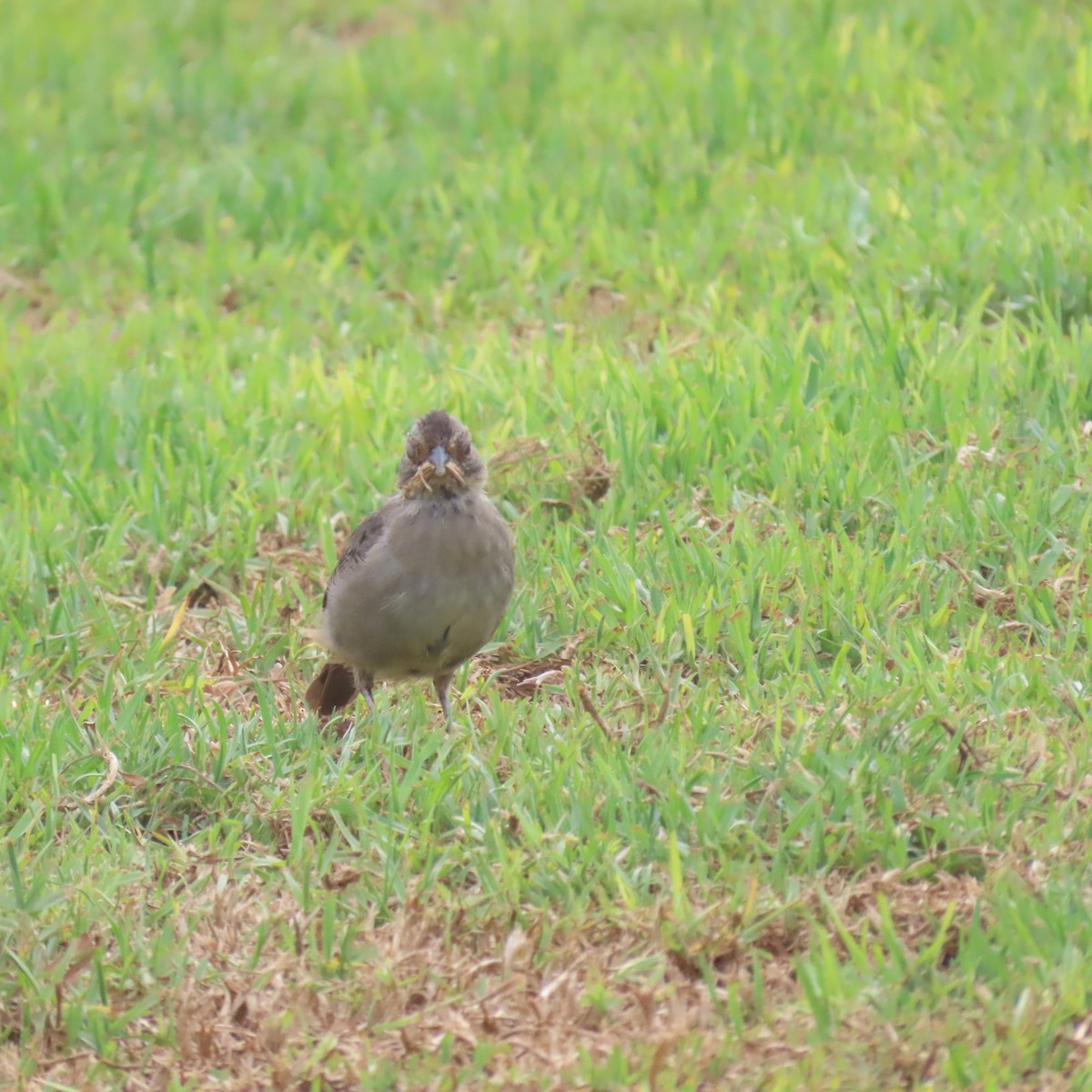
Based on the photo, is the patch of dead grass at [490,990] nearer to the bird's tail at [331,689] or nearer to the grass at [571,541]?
the grass at [571,541]

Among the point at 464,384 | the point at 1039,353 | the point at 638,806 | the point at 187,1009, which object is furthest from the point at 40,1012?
the point at 1039,353

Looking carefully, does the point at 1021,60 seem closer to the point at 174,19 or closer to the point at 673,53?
the point at 673,53

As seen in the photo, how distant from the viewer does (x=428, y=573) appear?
17.9ft

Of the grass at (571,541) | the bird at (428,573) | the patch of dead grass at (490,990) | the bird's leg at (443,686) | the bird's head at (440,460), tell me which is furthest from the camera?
the bird's leg at (443,686)

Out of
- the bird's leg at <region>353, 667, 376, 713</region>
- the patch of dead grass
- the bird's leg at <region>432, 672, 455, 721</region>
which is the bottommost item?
the bird's leg at <region>353, 667, 376, 713</region>

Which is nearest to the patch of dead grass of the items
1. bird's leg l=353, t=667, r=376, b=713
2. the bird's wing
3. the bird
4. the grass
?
the grass

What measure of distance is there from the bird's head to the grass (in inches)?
25.7

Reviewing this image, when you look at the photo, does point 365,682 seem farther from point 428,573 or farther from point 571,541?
point 571,541

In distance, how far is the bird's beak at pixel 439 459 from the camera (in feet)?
18.1

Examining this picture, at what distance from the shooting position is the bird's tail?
5.85 m

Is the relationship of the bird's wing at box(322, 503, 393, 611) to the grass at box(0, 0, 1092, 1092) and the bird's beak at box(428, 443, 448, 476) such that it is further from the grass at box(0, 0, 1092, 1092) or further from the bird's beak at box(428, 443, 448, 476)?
the grass at box(0, 0, 1092, 1092)

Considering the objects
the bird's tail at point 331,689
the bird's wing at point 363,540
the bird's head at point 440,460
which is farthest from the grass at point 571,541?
the bird's head at point 440,460

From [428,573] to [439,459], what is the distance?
36 centimetres

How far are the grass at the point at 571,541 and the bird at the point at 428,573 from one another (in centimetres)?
23
